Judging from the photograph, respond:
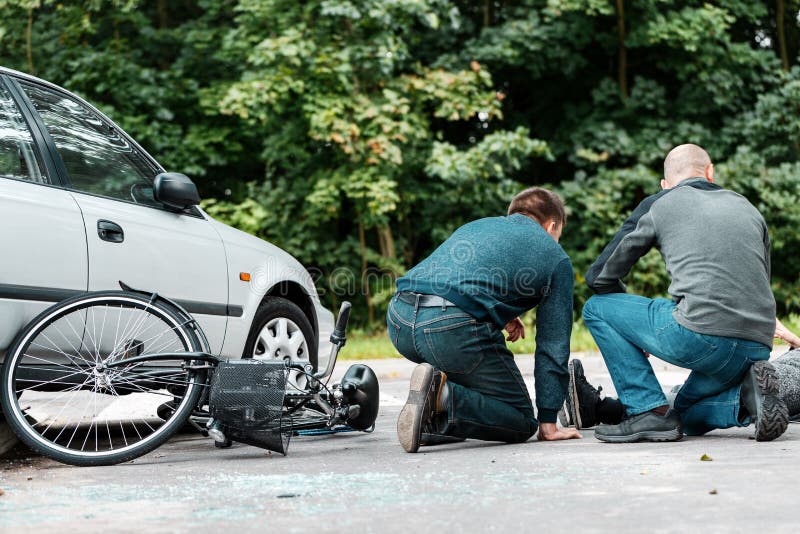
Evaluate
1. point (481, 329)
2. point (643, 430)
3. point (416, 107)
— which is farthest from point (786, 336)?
point (416, 107)

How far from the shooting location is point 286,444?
4.75 m

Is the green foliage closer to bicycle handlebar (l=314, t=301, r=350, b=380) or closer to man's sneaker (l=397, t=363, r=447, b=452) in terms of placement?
bicycle handlebar (l=314, t=301, r=350, b=380)

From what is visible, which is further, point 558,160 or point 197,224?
point 558,160

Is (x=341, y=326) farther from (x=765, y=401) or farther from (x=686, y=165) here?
(x=765, y=401)

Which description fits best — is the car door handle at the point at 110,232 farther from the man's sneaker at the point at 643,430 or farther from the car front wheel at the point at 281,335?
the man's sneaker at the point at 643,430

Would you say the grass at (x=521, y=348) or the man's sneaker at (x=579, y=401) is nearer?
the man's sneaker at (x=579, y=401)

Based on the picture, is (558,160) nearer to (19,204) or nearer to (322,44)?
(322,44)

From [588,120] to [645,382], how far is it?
11479 mm

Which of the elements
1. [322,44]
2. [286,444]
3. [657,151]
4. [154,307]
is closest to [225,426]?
[286,444]

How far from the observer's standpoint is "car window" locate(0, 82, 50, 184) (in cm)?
455

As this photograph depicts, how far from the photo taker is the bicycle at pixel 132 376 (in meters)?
4.41

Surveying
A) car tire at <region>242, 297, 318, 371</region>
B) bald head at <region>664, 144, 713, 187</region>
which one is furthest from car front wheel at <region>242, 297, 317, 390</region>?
bald head at <region>664, 144, 713, 187</region>

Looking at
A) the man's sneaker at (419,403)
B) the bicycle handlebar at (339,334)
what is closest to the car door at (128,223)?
the bicycle handlebar at (339,334)

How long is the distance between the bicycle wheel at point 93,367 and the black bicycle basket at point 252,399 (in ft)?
0.48
